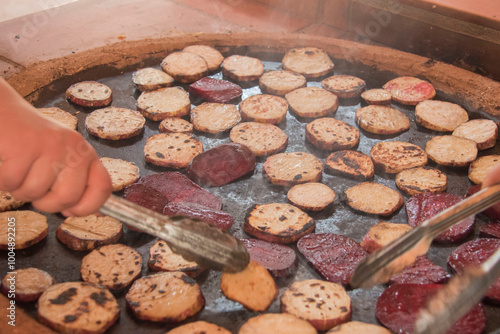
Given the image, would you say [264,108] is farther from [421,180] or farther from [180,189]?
[421,180]

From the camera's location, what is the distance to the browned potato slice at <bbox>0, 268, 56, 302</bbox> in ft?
5.57

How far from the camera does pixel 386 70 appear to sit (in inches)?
138

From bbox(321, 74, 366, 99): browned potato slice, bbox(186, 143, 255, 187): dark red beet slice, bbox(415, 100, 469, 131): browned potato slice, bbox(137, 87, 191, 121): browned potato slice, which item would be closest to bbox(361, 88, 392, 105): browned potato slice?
bbox(321, 74, 366, 99): browned potato slice

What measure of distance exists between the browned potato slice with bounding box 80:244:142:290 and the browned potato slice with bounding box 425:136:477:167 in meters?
1.77

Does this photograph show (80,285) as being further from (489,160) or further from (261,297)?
(489,160)

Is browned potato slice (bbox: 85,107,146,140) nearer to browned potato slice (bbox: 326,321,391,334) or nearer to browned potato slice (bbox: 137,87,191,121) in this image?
browned potato slice (bbox: 137,87,191,121)

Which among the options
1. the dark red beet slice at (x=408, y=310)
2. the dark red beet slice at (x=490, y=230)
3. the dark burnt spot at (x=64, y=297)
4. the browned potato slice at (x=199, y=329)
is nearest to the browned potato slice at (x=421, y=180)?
the dark red beet slice at (x=490, y=230)

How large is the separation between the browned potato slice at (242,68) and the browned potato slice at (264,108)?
28cm

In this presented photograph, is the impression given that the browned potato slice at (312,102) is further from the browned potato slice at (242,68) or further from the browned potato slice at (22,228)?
the browned potato slice at (22,228)

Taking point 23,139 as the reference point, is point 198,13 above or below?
below

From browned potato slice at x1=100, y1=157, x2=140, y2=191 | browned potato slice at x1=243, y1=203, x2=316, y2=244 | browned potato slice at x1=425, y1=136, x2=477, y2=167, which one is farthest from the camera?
browned potato slice at x1=425, y1=136, x2=477, y2=167

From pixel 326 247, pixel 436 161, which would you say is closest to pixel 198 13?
pixel 436 161

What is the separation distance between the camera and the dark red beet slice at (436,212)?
6.84 ft

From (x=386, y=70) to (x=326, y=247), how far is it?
2.01 meters
